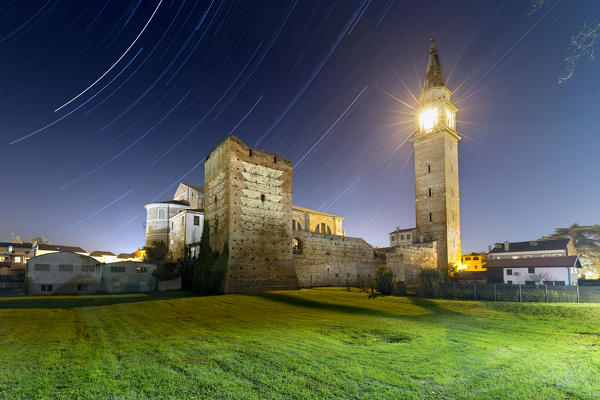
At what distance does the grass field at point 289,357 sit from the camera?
222 inches

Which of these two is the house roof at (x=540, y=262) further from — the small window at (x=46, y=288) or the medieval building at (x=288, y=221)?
the small window at (x=46, y=288)

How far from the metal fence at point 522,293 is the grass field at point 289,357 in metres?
7.99

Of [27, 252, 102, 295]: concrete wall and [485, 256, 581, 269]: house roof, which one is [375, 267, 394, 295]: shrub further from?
[485, 256, 581, 269]: house roof

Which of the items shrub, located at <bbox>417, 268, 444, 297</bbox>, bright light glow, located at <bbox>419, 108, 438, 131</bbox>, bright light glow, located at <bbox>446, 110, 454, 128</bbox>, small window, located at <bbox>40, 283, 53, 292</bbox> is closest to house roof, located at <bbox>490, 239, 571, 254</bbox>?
bright light glow, located at <bbox>446, 110, 454, 128</bbox>

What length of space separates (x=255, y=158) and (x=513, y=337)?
2102 centimetres

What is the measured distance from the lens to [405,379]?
618 centimetres

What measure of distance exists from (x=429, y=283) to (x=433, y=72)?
38.2 m

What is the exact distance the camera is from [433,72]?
50.9 meters

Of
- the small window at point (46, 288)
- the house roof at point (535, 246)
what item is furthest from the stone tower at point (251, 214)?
the house roof at point (535, 246)

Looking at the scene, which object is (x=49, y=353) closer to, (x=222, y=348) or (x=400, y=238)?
(x=222, y=348)

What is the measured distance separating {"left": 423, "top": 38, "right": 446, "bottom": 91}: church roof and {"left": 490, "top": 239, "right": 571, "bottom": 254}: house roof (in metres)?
28.7

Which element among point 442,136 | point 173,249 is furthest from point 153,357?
point 442,136

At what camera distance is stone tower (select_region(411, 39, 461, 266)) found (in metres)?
44.8

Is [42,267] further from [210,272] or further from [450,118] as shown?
[450,118]
